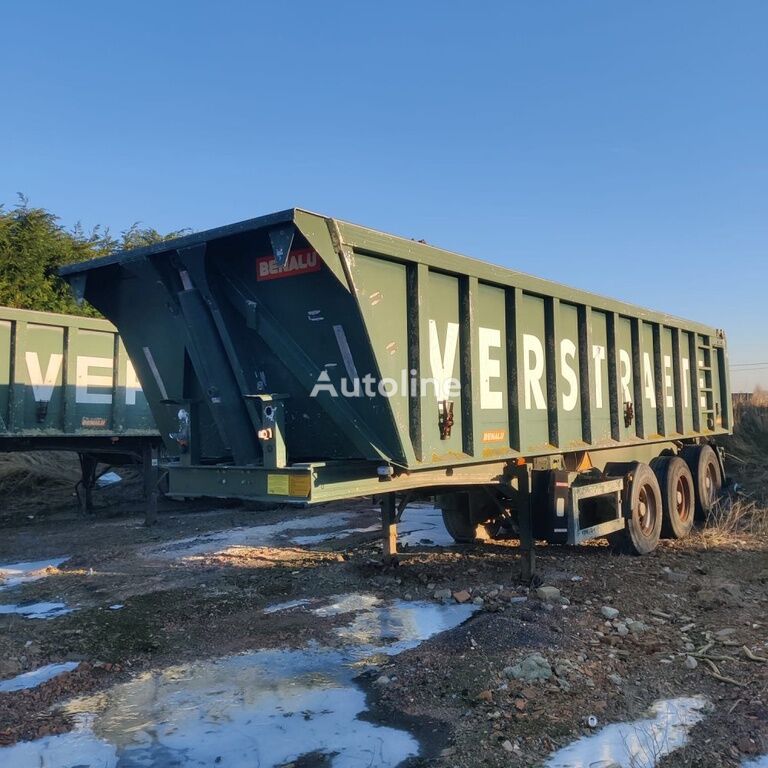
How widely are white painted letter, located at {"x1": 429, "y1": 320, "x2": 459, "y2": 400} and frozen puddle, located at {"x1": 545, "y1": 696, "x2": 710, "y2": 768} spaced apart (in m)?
2.41

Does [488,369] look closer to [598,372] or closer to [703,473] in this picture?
[598,372]

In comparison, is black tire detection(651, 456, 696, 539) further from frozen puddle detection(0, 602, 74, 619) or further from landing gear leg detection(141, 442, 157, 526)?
landing gear leg detection(141, 442, 157, 526)

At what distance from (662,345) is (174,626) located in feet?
21.4

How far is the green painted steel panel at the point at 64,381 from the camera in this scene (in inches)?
372

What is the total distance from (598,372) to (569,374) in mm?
623

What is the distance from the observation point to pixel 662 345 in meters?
8.82

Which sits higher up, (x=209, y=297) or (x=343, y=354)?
(x=209, y=297)

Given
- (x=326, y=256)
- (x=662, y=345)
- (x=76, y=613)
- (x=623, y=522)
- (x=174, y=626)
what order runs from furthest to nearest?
1. (x=662, y=345)
2. (x=623, y=522)
3. (x=76, y=613)
4. (x=174, y=626)
5. (x=326, y=256)

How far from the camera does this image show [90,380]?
10.5 metres

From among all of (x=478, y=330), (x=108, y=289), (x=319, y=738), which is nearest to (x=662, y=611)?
(x=478, y=330)

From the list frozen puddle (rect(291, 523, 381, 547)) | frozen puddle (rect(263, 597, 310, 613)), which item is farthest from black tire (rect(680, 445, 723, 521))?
frozen puddle (rect(263, 597, 310, 613))

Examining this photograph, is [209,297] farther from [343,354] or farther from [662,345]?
[662,345]

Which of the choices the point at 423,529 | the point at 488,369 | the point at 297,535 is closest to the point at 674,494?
the point at 423,529

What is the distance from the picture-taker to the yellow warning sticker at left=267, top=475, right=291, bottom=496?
4598mm
